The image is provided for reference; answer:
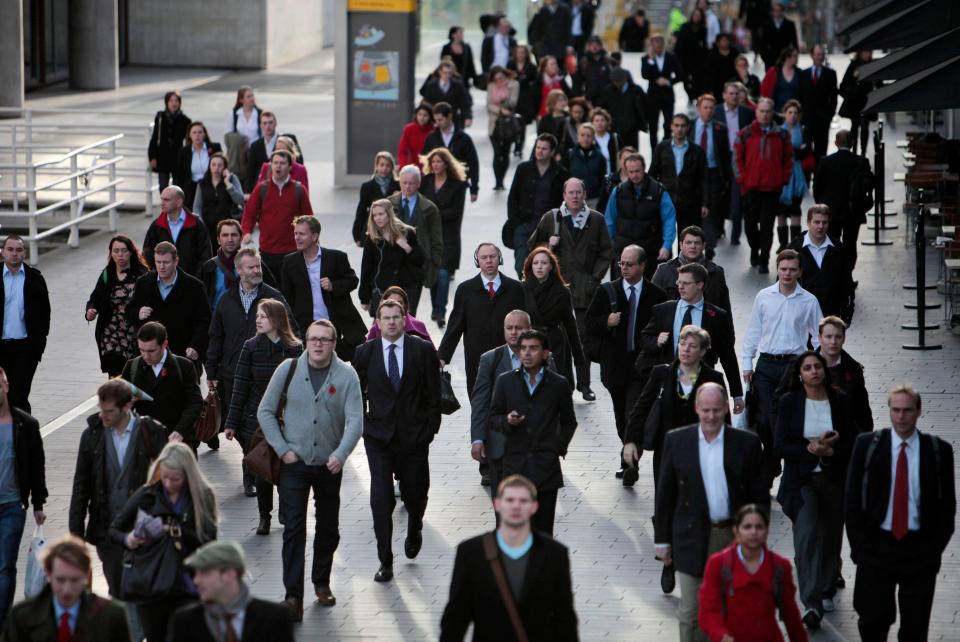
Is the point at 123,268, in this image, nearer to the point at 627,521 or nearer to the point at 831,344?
the point at 627,521

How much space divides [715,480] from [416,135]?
1378cm

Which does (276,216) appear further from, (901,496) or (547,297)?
(901,496)

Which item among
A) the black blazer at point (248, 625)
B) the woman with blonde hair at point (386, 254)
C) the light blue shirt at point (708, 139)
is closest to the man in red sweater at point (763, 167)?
the light blue shirt at point (708, 139)

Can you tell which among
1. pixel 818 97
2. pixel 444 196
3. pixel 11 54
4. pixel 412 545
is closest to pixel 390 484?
pixel 412 545

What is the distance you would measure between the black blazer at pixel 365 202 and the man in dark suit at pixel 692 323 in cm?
570

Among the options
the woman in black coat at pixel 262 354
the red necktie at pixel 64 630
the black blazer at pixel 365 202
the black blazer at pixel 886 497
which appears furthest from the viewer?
the black blazer at pixel 365 202

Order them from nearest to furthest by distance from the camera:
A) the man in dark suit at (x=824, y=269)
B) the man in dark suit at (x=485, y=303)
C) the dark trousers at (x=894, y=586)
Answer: the dark trousers at (x=894, y=586)
the man in dark suit at (x=485, y=303)
the man in dark suit at (x=824, y=269)

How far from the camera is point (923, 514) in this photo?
909 centimetres

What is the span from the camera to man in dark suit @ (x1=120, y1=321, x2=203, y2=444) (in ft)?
36.0

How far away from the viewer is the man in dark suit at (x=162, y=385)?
10977mm

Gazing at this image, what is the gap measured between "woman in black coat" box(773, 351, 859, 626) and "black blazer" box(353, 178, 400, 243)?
26.1 feet

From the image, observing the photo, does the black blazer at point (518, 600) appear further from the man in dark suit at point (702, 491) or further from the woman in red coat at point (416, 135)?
the woman in red coat at point (416, 135)

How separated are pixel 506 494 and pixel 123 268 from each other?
23.2ft

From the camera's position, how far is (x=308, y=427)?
10.4 meters
